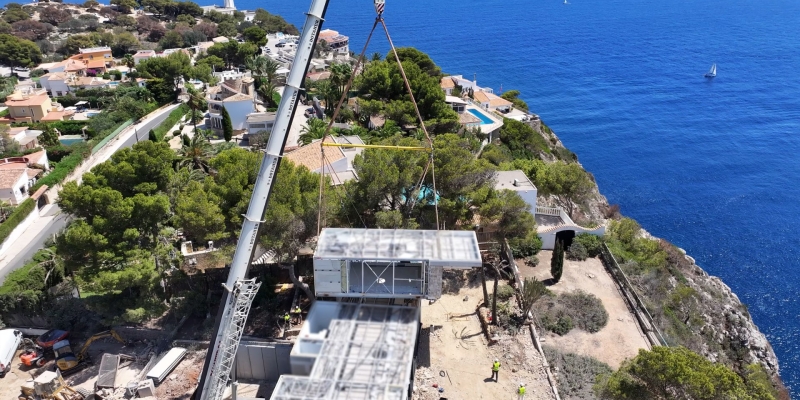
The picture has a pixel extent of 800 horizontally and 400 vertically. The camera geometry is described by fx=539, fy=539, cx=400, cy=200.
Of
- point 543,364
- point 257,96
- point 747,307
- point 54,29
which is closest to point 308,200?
point 543,364

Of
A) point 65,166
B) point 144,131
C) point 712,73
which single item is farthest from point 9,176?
point 712,73

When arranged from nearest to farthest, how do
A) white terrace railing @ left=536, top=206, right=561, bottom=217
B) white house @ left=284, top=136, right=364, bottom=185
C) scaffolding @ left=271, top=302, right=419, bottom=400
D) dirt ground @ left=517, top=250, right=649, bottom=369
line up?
scaffolding @ left=271, top=302, right=419, bottom=400 → dirt ground @ left=517, top=250, right=649, bottom=369 → white terrace railing @ left=536, top=206, right=561, bottom=217 → white house @ left=284, top=136, right=364, bottom=185

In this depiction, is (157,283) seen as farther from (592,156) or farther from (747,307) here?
(592,156)

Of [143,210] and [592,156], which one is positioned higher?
[143,210]

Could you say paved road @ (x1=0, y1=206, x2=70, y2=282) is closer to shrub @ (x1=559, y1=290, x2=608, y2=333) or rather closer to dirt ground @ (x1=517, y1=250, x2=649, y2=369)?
dirt ground @ (x1=517, y1=250, x2=649, y2=369)

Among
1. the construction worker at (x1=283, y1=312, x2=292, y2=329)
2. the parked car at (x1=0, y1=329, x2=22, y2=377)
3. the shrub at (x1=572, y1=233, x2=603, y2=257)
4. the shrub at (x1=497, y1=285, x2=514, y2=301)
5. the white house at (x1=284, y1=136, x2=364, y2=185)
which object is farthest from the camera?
the white house at (x1=284, y1=136, x2=364, y2=185)

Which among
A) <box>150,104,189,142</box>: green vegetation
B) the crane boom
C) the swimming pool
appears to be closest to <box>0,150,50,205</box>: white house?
<box>150,104,189,142</box>: green vegetation

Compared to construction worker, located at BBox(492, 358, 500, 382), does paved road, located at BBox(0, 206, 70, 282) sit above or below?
below
